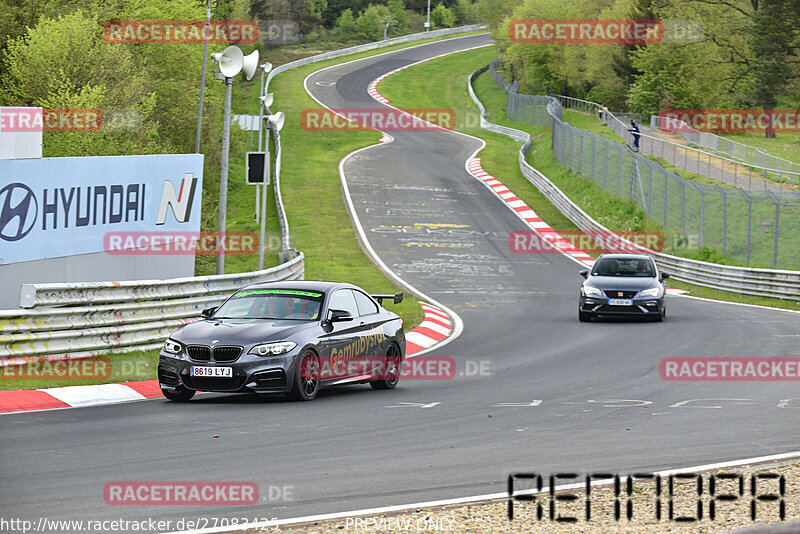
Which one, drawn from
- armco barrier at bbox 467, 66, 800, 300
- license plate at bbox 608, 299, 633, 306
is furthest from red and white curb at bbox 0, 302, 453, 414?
armco barrier at bbox 467, 66, 800, 300

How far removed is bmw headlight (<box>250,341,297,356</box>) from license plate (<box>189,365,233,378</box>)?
0.34 m

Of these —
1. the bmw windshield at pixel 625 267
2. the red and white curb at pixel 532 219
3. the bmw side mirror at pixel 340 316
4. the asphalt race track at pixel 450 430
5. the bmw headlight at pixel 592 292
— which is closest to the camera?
the asphalt race track at pixel 450 430

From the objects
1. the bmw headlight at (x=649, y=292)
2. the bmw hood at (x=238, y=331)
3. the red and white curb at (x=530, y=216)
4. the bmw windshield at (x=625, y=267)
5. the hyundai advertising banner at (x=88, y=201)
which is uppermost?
the hyundai advertising banner at (x=88, y=201)

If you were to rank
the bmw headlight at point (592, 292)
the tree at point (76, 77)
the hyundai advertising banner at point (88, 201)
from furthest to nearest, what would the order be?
the tree at point (76, 77)
the bmw headlight at point (592, 292)
the hyundai advertising banner at point (88, 201)

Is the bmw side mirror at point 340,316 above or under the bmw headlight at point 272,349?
above

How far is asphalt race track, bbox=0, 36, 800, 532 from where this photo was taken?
795cm

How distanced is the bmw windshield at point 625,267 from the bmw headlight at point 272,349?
13808 millimetres

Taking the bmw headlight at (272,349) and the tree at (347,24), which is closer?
→ the bmw headlight at (272,349)

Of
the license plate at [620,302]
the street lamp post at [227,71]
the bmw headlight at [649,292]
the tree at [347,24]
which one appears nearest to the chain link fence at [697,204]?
the bmw headlight at [649,292]

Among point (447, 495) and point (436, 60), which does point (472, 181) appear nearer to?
point (447, 495)

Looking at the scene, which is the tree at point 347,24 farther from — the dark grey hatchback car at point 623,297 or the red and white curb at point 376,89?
the dark grey hatchback car at point 623,297

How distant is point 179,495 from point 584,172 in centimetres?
4345

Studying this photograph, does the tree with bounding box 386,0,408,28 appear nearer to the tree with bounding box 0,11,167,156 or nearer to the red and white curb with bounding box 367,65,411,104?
the red and white curb with bounding box 367,65,411,104

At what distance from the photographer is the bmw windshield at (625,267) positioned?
25.0m
